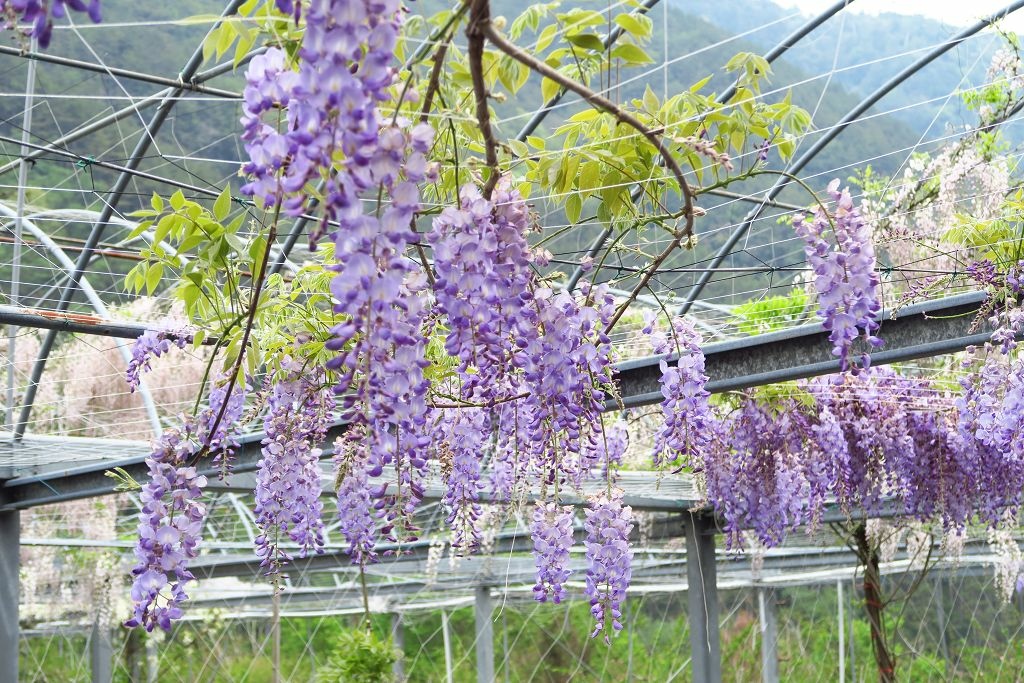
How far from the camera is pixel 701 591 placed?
7.61m

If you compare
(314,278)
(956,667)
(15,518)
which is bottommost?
(956,667)

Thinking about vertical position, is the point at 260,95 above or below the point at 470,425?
above

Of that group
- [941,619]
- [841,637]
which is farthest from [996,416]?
[941,619]

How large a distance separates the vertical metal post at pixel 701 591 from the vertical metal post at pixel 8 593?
12.9 feet

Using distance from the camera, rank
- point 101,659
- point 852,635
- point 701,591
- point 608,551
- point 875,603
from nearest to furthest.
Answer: point 608,551
point 875,603
point 701,591
point 101,659
point 852,635

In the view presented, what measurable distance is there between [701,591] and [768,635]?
477 cm

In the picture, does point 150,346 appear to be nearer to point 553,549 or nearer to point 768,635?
point 553,549

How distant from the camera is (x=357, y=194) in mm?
1610

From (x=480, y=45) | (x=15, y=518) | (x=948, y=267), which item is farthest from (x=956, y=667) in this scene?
(x=480, y=45)

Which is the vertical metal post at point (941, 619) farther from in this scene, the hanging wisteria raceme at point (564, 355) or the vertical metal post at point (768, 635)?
the hanging wisteria raceme at point (564, 355)

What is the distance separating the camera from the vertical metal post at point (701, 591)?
295 inches

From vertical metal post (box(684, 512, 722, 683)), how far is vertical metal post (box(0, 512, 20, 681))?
155 inches

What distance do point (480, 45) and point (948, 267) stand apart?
3537mm

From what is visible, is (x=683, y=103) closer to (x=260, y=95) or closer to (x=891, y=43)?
(x=260, y=95)
